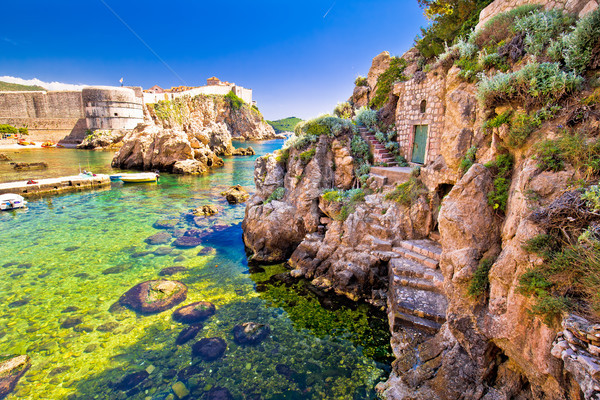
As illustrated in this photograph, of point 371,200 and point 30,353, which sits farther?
point 371,200

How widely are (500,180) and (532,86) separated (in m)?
1.92

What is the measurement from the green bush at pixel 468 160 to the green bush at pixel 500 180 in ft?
3.41

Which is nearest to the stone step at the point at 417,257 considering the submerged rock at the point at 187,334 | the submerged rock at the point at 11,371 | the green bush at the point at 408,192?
the green bush at the point at 408,192

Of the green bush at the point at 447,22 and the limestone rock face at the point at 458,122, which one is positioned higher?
the green bush at the point at 447,22

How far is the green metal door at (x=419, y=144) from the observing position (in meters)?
12.0

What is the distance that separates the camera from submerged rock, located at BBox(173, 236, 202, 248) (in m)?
14.1

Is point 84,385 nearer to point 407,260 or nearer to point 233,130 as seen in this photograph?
point 407,260

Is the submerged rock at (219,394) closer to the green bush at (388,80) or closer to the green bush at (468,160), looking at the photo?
the green bush at (468,160)

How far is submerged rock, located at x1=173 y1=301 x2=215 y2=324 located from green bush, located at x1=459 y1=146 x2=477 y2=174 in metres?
8.14

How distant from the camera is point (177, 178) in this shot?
106ft

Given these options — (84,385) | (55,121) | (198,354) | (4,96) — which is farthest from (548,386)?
(4,96)

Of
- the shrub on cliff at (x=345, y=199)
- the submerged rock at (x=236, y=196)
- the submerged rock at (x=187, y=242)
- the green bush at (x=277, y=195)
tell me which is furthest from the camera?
the submerged rock at (x=236, y=196)

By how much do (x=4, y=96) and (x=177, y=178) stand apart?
57.6 metres

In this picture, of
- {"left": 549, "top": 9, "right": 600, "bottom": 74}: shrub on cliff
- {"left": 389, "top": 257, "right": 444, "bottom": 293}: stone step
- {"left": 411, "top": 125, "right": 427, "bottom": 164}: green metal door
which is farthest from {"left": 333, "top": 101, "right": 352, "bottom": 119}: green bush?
{"left": 549, "top": 9, "right": 600, "bottom": 74}: shrub on cliff
